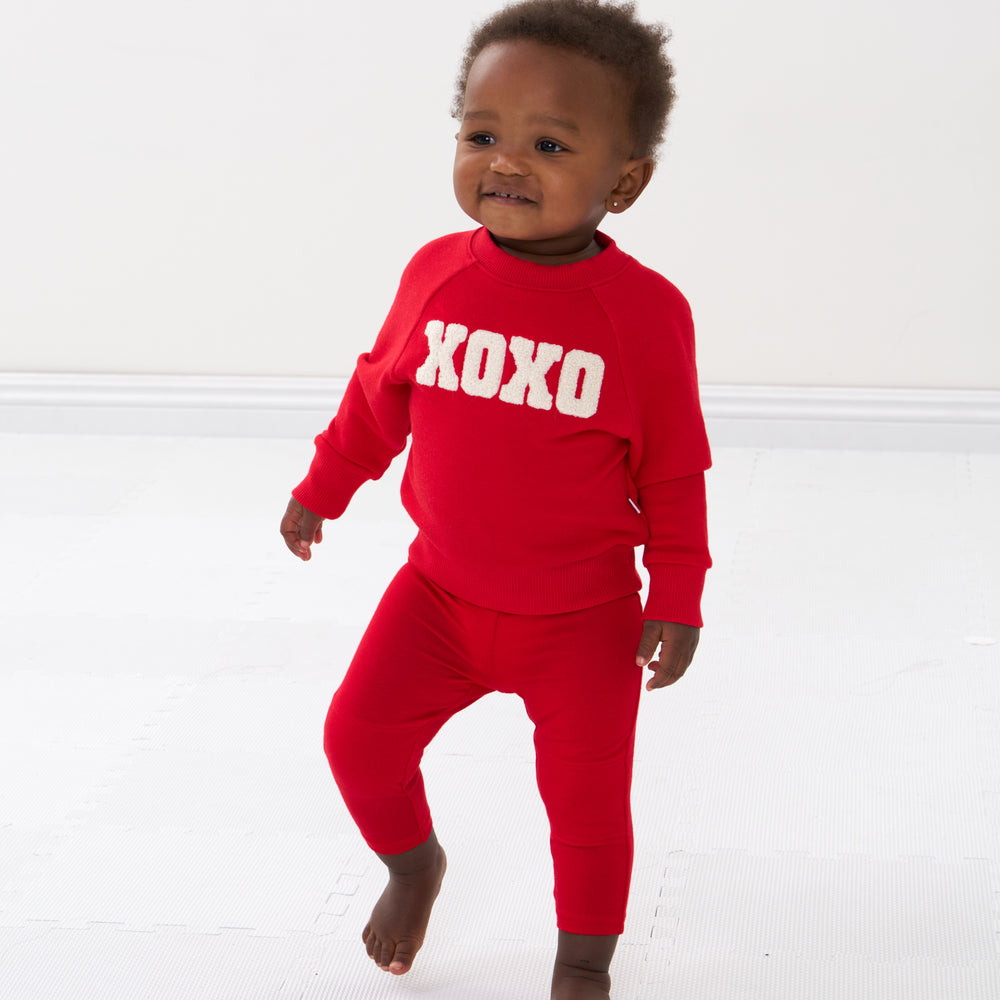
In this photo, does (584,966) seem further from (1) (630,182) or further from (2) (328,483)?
(1) (630,182)

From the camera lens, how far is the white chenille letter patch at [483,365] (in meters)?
0.75

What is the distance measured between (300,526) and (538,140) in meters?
0.34

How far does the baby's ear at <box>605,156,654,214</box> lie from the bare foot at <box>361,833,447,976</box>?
1.51 feet

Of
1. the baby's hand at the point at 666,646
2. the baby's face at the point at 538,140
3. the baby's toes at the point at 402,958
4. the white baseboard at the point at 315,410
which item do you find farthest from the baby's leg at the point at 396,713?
the white baseboard at the point at 315,410

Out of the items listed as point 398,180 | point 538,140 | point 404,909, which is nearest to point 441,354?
point 538,140

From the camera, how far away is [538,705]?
789 millimetres

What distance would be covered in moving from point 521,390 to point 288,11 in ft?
4.41

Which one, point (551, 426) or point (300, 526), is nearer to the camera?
point (551, 426)

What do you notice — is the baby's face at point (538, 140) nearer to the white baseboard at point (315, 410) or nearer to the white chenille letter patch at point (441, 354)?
the white chenille letter patch at point (441, 354)

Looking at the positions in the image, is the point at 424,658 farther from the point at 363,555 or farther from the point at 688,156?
the point at 688,156

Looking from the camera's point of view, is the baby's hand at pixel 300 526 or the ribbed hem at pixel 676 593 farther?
the baby's hand at pixel 300 526

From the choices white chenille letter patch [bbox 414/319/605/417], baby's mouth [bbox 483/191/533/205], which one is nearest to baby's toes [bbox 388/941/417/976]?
white chenille letter patch [bbox 414/319/605/417]

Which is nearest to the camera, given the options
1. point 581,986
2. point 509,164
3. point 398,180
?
point 509,164

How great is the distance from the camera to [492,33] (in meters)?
0.73
